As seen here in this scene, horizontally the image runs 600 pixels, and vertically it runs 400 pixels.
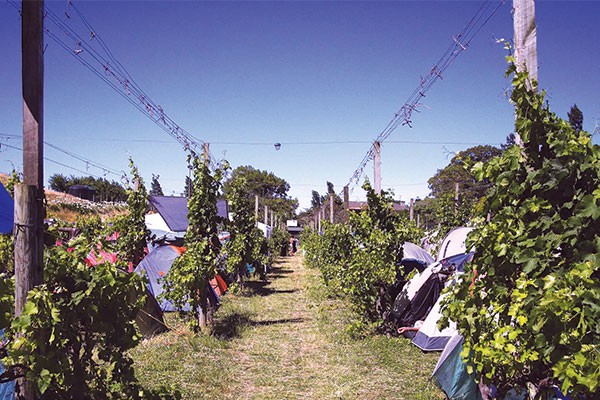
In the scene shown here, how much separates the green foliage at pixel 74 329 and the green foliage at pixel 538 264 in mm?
2597

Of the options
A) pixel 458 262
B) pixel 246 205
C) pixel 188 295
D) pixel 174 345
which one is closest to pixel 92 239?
pixel 174 345

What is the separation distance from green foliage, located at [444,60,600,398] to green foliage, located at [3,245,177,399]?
8.52 ft

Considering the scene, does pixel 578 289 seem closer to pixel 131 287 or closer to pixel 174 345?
pixel 131 287

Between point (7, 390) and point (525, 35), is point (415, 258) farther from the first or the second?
point (7, 390)

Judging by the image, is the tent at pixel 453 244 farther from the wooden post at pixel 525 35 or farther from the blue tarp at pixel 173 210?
the blue tarp at pixel 173 210

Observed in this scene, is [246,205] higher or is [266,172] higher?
[266,172]

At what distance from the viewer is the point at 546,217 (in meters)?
3.23

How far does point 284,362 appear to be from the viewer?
8.02 meters

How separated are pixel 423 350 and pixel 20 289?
23.2 ft

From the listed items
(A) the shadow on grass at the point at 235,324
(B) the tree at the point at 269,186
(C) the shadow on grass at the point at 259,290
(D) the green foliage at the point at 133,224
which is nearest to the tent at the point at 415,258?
(A) the shadow on grass at the point at 235,324

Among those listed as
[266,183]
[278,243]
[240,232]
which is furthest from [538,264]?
[266,183]

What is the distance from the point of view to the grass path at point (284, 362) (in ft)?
21.6

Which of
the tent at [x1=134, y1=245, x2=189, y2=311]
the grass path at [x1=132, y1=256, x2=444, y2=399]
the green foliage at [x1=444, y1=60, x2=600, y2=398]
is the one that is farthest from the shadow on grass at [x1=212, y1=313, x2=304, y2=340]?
the green foliage at [x1=444, y1=60, x2=600, y2=398]

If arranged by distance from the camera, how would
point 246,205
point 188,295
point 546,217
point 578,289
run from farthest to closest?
point 246,205
point 188,295
point 546,217
point 578,289
